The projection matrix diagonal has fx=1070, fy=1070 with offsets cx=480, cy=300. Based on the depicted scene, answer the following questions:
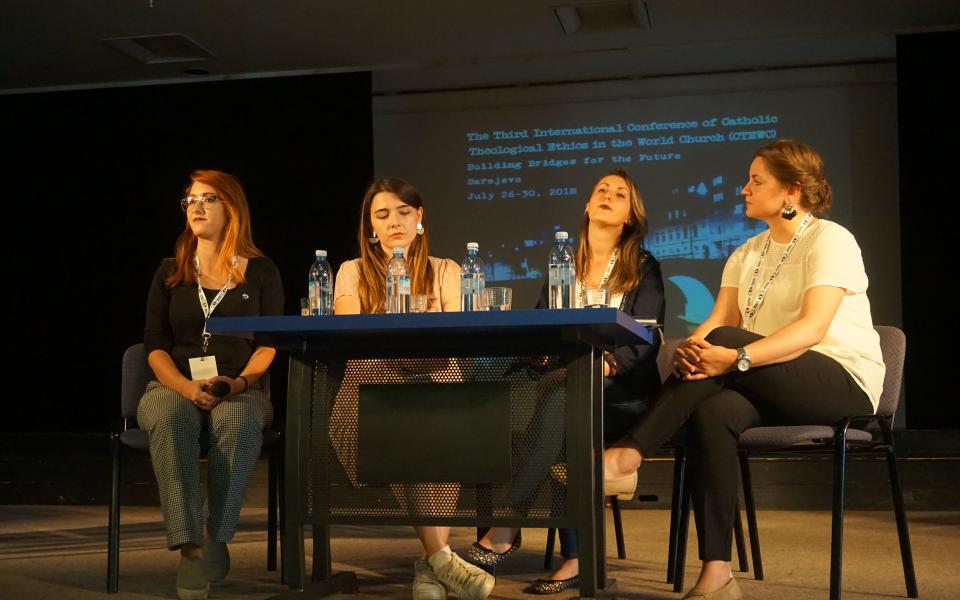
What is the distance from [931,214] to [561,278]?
453 cm

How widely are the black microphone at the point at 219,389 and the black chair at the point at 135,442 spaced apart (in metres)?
0.16

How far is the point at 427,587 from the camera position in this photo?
255 centimetres

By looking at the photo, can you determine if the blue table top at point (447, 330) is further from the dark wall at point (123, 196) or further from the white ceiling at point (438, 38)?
the dark wall at point (123, 196)

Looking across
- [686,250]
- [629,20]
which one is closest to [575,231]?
[686,250]

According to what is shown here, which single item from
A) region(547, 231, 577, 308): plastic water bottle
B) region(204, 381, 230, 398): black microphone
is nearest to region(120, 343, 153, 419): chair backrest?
region(204, 381, 230, 398): black microphone

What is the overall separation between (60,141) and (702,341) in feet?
20.5

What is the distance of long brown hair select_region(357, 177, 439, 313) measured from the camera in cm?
304

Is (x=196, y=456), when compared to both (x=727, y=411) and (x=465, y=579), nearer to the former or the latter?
(x=465, y=579)

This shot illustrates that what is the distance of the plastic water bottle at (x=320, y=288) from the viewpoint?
2.73 meters

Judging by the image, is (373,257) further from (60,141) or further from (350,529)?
(60,141)

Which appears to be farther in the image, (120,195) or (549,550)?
(120,195)

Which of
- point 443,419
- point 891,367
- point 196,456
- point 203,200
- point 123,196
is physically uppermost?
point 123,196

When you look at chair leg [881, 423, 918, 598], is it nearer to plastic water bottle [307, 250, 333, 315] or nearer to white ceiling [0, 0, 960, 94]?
plastic water bottle [307, 250, 333, 315]

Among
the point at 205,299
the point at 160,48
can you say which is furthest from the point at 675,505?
the point at 160,48
